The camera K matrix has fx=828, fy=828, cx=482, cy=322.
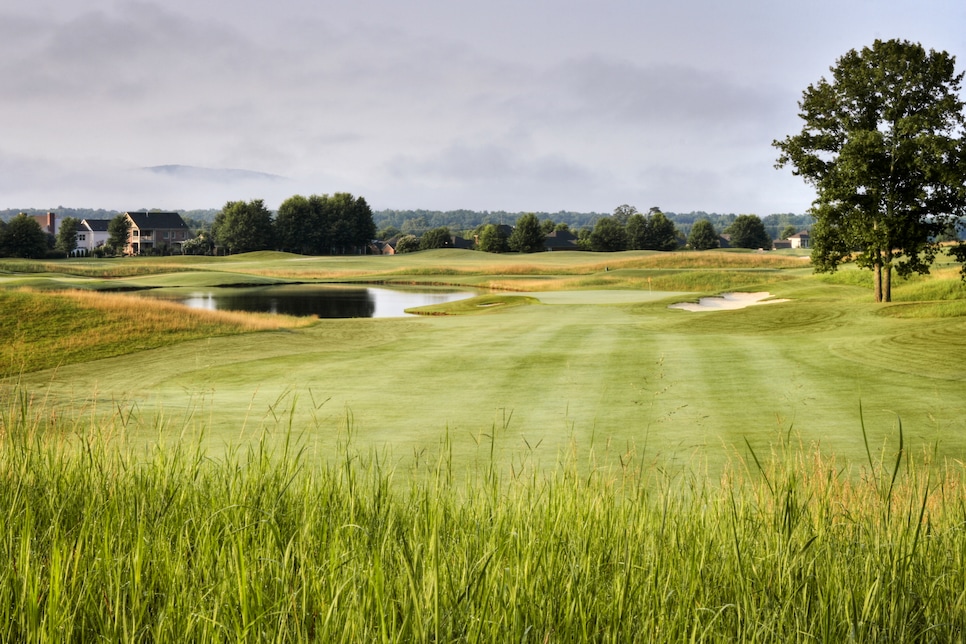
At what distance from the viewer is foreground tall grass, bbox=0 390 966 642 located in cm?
276

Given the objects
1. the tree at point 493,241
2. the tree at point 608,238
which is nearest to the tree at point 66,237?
the tree at point 493,241

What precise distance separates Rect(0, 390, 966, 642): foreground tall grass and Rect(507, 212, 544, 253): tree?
114852mm

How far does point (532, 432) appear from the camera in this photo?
8.89 meters

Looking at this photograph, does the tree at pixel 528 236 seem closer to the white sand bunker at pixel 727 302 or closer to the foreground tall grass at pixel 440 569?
the white sand bunker at pixel 727 302

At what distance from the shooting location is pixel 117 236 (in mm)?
115000

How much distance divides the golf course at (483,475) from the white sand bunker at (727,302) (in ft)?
18.0

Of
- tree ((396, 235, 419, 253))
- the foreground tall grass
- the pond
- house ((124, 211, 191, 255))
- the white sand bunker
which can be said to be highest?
house ((124, 211, 191, 255))

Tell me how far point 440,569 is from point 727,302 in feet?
102

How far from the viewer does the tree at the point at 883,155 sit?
85.5 ft

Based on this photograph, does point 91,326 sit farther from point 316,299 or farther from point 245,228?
point 245,228

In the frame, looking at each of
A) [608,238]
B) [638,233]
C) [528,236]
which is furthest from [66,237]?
[638,233]

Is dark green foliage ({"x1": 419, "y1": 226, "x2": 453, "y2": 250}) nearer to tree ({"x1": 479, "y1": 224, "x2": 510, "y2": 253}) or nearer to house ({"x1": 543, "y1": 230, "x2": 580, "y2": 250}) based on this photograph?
tree ({"x1": 479, "y1": 224, "x2": 510, "y2": 253})

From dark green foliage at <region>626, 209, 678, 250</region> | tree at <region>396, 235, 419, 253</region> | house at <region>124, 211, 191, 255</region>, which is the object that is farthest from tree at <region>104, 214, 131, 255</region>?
dark green foliage at <region>626, 209, 678, 250</region>

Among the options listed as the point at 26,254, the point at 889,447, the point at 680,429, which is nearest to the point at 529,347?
the point at 680,429
